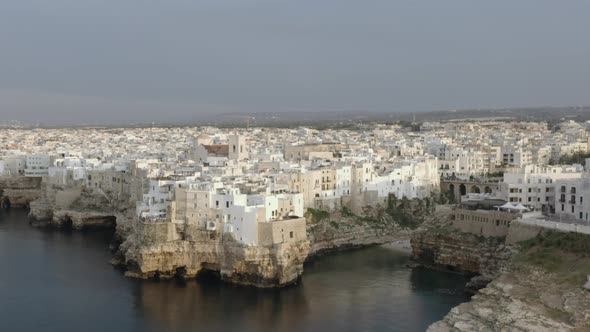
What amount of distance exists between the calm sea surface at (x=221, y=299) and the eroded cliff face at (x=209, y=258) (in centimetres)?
49

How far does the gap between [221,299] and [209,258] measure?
2409 millimetres

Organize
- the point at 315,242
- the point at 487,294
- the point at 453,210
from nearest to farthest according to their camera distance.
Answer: the point at 487,294 < the point at 453,210 < the point at 315,242

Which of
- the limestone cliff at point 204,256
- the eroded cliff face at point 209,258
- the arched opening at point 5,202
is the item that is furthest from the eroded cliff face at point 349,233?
the arched opening at point 5,202

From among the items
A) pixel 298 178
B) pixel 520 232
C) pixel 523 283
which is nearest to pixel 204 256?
pixel 298 178

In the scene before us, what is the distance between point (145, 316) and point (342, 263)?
907 centimetres

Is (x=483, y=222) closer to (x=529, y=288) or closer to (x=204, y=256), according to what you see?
(x=529, y=288)

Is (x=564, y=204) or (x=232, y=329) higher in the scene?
(x=564, y=204)

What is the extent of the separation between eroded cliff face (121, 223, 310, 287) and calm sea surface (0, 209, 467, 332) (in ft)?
1.61

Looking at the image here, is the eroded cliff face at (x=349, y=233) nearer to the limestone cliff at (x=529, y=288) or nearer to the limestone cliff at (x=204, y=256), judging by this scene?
the limestone cliff at (x=204, y=256)

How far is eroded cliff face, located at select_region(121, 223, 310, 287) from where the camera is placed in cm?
2400

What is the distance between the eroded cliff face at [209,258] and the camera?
24000mm

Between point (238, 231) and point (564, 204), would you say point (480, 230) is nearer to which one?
point (564, 204)

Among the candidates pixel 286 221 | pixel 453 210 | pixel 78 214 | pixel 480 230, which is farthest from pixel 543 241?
pixel 78 214

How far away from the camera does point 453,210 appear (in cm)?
2723
